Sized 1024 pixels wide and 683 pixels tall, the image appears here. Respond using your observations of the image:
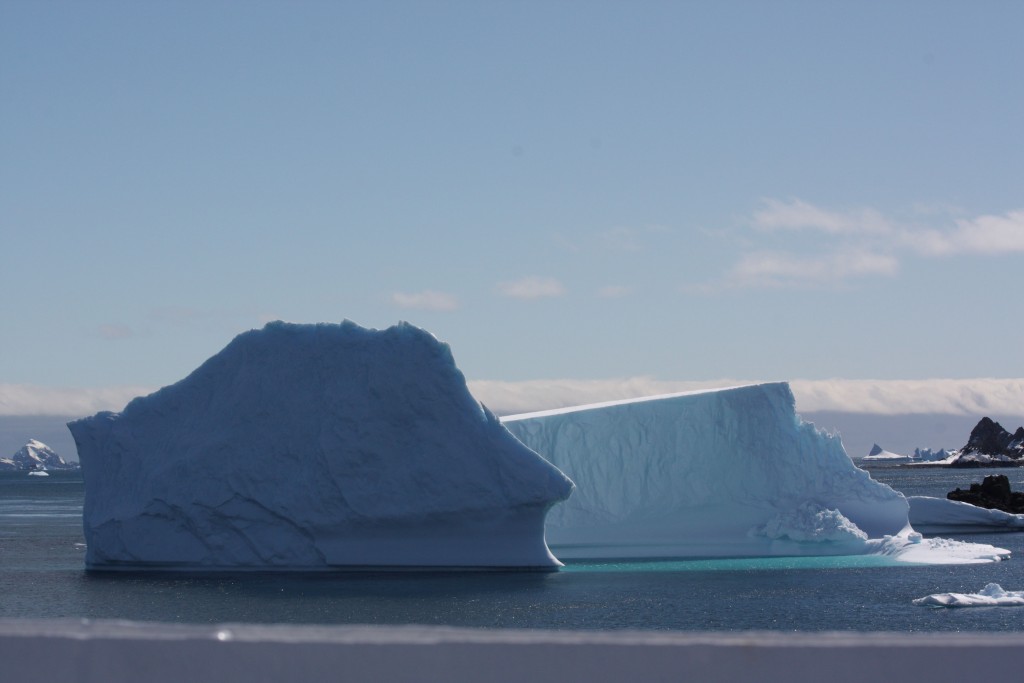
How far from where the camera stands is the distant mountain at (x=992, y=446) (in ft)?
351

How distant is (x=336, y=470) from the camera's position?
1625 centimetres

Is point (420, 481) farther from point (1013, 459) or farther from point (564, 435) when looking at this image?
point (1013, 459)

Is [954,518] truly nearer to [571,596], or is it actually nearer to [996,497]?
[996,497]

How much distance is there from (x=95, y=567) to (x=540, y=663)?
18.1 meters

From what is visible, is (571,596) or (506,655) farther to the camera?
(571,596)

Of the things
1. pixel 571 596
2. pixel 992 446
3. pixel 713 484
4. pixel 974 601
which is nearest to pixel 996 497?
pixel 713 484

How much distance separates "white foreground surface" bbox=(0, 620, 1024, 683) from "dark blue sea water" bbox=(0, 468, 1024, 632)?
11163mm

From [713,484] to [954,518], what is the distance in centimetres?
1165

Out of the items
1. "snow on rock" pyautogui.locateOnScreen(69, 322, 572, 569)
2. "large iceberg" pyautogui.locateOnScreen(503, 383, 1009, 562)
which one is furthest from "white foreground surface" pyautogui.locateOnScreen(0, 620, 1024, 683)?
"large iceberg" pyautogui.locateOnScreen(503, 383, 1009, 562)

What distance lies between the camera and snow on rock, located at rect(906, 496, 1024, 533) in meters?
27.5

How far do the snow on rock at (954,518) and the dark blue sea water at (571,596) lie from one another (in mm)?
7862

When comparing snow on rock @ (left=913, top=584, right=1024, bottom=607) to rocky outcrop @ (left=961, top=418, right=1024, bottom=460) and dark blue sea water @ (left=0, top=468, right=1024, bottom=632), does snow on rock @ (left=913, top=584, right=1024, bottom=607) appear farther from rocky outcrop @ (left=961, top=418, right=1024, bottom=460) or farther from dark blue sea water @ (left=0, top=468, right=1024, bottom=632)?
rocky outcrop @ (left=961, top=418, right=1024, bottom=460)

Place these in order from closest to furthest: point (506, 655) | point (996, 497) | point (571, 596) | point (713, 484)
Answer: point (506, 655) < point (571, 596) < point (713, 484) < point (996, 497)

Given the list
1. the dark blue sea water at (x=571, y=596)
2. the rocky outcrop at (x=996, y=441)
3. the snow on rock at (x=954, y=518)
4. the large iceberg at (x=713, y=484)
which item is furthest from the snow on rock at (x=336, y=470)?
the rocky outcrop at (x=996, y=441)
